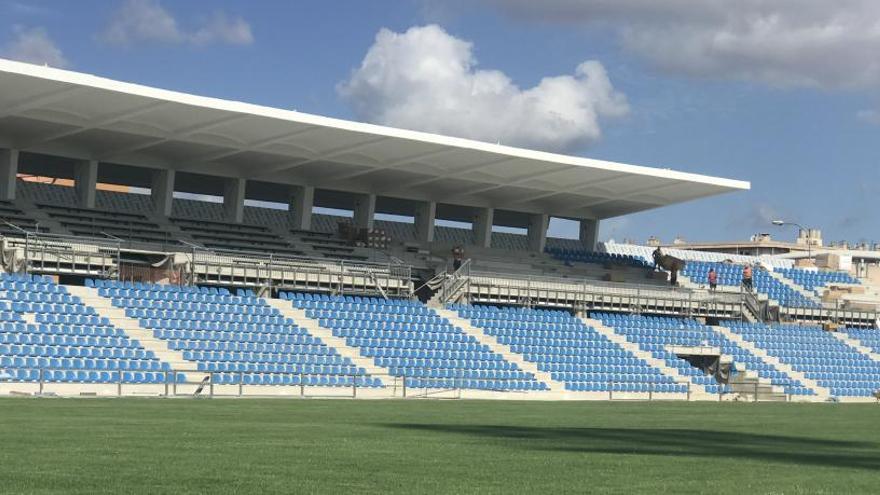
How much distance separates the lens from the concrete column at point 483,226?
58281 millimetres

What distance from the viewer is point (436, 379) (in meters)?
37.6

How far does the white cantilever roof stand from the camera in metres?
38.9

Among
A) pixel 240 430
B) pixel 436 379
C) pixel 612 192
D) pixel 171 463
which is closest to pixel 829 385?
pixel 612 192

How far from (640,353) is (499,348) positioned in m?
6.03

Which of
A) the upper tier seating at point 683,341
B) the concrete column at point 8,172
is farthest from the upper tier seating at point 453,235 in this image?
the concrete column at point 8,172

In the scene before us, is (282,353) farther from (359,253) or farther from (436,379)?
(359,253)

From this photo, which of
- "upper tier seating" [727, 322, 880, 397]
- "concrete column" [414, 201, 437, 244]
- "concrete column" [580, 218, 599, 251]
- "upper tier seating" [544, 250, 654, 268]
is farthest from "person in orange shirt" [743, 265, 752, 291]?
"concrete column" [414, 201, 437, 244]

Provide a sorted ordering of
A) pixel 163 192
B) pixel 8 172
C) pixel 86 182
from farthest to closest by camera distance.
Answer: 1. pixel 163 192
2. pixel 86 182
3. pixel 8 172

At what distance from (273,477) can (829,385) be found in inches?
1540

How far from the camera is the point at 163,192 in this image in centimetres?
4912

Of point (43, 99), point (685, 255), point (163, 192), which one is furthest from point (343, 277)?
point (685, 255)

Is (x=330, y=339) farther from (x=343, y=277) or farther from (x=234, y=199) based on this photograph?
(x=234, y=199)

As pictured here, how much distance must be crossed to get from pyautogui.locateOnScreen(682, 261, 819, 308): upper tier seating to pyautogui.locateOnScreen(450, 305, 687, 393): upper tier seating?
47.3 ft

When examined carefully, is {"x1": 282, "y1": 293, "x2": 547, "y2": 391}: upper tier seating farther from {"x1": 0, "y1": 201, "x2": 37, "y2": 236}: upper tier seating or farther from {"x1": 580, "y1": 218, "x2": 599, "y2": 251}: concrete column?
{"x1": 580, "y1": 218, "x2": 599, "y2": 251}: concrete column
